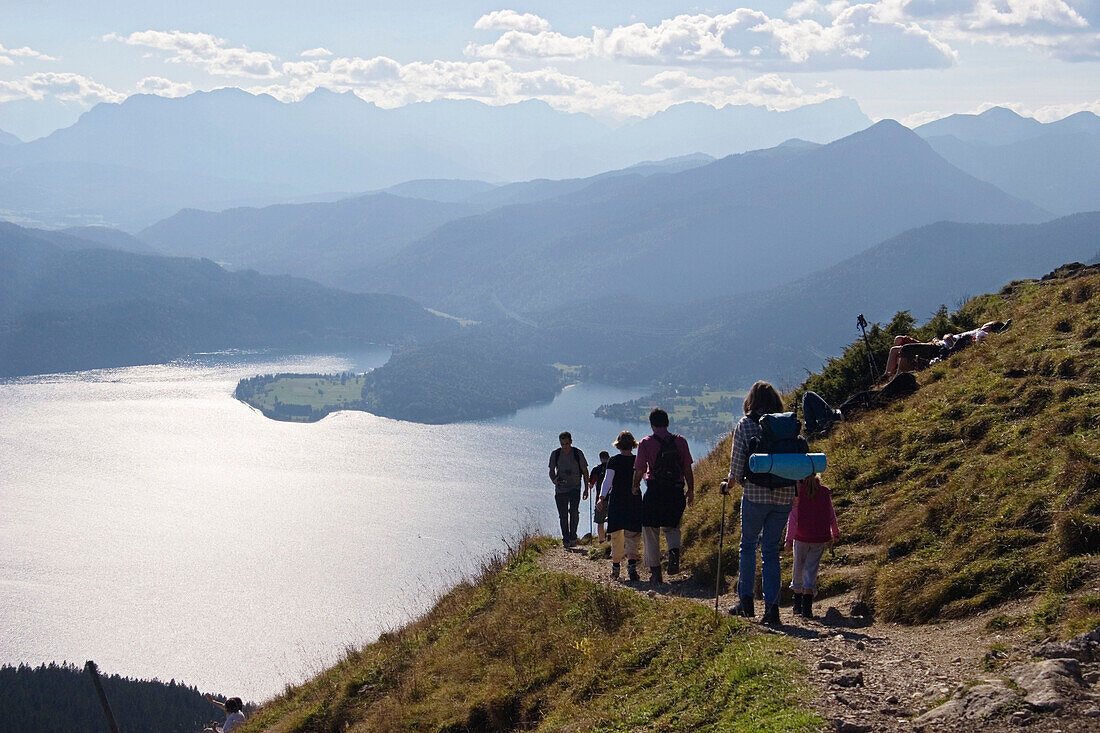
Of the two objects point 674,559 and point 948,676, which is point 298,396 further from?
point 948,676

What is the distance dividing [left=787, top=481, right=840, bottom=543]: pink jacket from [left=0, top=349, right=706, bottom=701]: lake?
842 inches

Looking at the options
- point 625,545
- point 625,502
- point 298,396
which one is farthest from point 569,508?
point 298,396

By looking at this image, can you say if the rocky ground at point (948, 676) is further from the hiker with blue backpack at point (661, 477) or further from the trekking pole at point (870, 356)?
the trekking pole at point (870, 356)

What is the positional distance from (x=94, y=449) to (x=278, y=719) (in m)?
137

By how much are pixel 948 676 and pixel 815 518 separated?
2.23 metres

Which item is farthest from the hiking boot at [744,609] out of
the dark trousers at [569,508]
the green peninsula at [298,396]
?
the green peninsula at [298,396]

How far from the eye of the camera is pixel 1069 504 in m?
7.36

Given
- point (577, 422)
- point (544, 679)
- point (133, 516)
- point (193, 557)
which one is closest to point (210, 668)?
point (193, 557)

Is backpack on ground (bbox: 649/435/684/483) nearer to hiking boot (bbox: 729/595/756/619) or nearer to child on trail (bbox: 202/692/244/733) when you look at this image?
hiking boot (bbox: 729/595/756/619)

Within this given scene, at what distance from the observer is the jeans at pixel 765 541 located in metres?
7.74

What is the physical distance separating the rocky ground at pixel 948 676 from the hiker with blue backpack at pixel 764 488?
1.58ft

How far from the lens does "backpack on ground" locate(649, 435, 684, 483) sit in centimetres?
963

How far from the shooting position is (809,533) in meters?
7.84

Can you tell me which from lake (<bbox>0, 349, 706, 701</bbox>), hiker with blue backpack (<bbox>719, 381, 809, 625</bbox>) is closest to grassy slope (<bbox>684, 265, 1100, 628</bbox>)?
hiker with blue backpack (<bbox>719, 381, 809, 625</bbox>)
